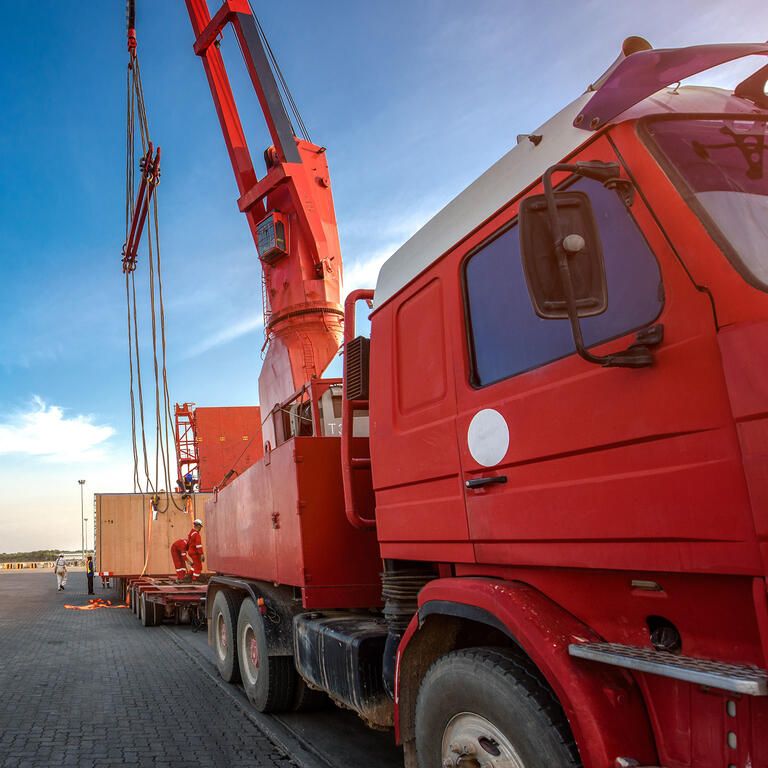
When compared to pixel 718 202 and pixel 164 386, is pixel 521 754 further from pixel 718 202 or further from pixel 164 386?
pixel 164 386

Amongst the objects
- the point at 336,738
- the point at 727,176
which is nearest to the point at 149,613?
the point at 336,738

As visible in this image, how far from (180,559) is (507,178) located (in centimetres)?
1453

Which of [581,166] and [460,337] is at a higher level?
[581,166]

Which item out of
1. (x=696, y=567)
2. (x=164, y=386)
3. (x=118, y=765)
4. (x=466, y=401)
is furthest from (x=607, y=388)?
(x=164, y=386)

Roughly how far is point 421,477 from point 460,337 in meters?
0.68

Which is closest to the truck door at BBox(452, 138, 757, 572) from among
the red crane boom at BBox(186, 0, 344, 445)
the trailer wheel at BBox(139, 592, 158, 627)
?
the red crane boom at BBox(186, 0, 344, 445)

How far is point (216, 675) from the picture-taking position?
7.83 meters

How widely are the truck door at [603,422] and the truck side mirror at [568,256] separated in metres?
0.21

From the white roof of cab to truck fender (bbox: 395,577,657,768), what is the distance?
149cm

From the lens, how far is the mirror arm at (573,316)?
1968 mm

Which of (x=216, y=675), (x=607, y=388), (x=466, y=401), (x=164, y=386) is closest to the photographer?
(x=607, y=388)

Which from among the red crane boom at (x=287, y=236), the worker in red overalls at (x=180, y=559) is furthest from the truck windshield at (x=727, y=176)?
the worker in red overalls at (x=180, y=559)

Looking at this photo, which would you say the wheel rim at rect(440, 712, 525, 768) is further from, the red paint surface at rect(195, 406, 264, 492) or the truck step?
the red paint surface at rect(195, 406, 264, 492)

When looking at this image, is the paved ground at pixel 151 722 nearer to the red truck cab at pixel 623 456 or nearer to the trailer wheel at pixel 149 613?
the red truck cab at pixel 623 456
